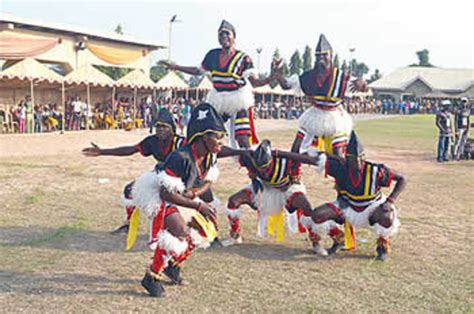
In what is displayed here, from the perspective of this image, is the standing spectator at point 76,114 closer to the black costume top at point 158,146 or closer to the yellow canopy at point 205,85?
the yellow canopy at point 205,85

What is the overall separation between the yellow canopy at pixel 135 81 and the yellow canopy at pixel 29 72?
424cm

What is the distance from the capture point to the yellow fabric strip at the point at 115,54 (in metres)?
35.1

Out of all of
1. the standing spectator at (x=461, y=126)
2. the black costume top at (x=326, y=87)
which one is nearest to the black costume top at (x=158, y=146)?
the black costume top at (x=326, y=87)

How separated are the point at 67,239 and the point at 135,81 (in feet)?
76.7

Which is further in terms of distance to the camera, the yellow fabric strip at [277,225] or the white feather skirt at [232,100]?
the white feather skirt at [232,100]

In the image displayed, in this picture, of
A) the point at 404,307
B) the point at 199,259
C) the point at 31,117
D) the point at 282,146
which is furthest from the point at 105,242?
the point at 31,117

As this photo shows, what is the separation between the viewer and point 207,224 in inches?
206

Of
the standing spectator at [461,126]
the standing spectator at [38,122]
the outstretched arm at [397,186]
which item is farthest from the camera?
the standing spectator at [38,122]

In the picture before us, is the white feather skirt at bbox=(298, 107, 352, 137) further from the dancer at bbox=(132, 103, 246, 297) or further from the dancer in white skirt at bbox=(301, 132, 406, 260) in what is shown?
the dancer at bbox=(132, 103, 246, 297)

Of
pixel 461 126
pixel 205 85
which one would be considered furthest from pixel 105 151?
pixel 205 85

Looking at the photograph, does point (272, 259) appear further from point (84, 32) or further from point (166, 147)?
point (84, 32)

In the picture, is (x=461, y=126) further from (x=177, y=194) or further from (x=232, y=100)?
(x=177, y=194)

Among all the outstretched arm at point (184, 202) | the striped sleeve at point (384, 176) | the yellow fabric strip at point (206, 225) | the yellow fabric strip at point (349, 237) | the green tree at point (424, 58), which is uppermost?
the green tree at point (424, 58)

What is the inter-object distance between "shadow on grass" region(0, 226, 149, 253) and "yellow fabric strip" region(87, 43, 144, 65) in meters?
29.3
